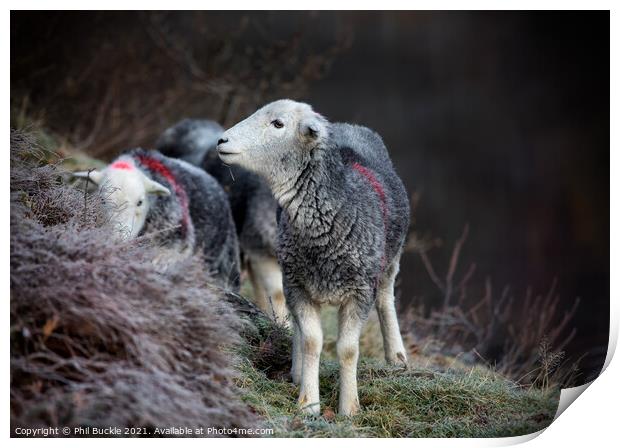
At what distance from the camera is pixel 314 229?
Answer: 4.74 metres

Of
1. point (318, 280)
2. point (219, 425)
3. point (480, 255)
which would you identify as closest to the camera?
point (219, 425)

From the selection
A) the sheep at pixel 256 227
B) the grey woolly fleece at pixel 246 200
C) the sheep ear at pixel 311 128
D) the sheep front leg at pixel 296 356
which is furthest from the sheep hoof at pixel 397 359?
the grey woolly fleece at pixel 246 200

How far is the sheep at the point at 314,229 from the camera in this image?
4.71 m

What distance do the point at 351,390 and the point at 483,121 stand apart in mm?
2870

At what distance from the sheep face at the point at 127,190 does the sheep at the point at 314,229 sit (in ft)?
4.56

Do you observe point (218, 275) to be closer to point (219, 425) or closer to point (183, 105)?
point (219, 425)

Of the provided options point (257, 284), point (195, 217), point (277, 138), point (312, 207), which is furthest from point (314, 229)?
point (257, 284)

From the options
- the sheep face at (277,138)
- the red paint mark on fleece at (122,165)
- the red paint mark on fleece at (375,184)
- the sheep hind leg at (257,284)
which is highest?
the sheep face at (277,138)

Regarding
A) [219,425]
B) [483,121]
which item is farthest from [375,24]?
[219,425]

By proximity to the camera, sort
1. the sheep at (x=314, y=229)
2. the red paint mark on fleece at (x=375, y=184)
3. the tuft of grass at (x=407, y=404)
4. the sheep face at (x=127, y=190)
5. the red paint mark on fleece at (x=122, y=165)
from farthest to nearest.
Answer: the red paint mark on fleece at (x=122, y=165) < the sheep face at (x=127, y=190) < the red paint mark on fleece at (x=375, y=184) < the sheep at (x=314, y=229) < the tuft of grass at (x=407, y=404)

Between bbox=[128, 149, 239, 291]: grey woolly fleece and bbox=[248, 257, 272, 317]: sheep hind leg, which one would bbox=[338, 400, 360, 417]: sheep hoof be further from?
bbox=[248, 257, 272, 317]: sheep hind leg

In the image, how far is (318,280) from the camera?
4.72 metres

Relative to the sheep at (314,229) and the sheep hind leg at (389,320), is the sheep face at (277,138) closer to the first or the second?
the sheep at (314,229)

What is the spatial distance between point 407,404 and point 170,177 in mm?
3029
